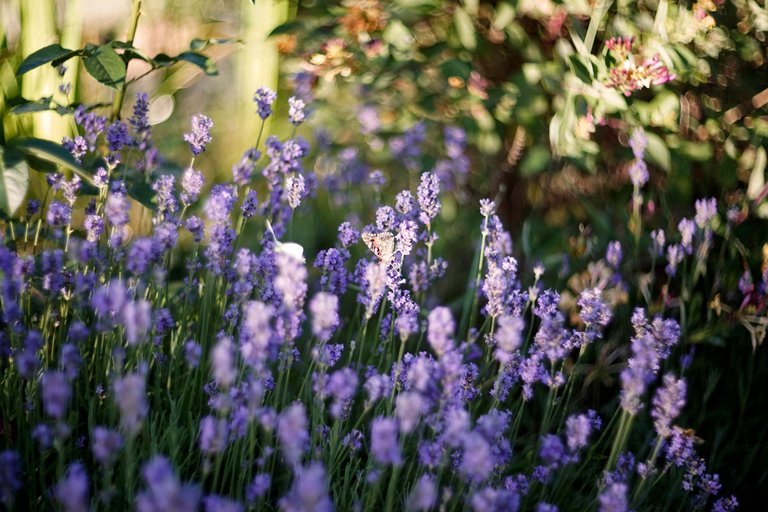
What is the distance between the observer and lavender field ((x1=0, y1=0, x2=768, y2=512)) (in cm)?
131

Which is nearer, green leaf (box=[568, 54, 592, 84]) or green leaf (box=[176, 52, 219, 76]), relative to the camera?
green leaf (box=[176, 52, 219, 76])

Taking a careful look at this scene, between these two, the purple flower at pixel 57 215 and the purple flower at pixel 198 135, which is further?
the purple flower at pixel 198 135

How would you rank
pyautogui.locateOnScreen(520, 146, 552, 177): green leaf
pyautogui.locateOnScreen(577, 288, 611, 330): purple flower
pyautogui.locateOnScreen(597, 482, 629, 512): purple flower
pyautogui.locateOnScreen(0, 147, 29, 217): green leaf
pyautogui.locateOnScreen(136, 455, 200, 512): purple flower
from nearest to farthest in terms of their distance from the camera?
pyautogui.locateOnScreen(136, 455, 200, 512): purple flower
pyautogui.locateOnScreen(597, 482, 629, 512): purple flower
pyautogui.locateOnScreen(0, 147, 29, 217): green leaf
pyautogui.locateOnScreen(577, 288, 611, 330): purple flower
pyautogui.locateOnScreen(520, 146, 552, 177): green leaf

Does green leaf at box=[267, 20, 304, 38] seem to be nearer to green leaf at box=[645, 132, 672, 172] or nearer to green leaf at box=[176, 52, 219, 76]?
green leaf at box=[176, 52, 219, 76]

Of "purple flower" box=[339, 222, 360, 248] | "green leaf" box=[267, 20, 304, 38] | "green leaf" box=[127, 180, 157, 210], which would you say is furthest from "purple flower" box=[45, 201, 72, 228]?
"green leaf" box=[267, 20, 304, 38]

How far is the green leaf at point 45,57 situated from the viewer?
1680mm

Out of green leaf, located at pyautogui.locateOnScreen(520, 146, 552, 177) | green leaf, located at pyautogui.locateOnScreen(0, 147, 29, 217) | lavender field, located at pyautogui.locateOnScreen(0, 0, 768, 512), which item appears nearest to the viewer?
lavender field, located at pyautogui.locateOnScreen(0, 0, 768, 512)

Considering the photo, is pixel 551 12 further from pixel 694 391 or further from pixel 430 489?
pixel 430 489

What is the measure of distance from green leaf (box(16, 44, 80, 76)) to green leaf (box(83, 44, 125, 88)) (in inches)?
1.6

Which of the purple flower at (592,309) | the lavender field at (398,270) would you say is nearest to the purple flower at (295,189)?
the lavender field at (398,270)

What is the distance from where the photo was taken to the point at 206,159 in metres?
4.01

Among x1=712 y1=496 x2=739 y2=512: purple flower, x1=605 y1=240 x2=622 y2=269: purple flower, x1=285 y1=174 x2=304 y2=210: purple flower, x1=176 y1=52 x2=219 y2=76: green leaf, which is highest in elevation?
x1=176 y1=52 x2=219 y2=76: green leaf

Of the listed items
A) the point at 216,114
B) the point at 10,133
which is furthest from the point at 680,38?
the point at 216,114

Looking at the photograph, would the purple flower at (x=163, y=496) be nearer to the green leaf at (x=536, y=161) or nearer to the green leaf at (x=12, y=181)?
the green leaf at (x=12, y=181)
